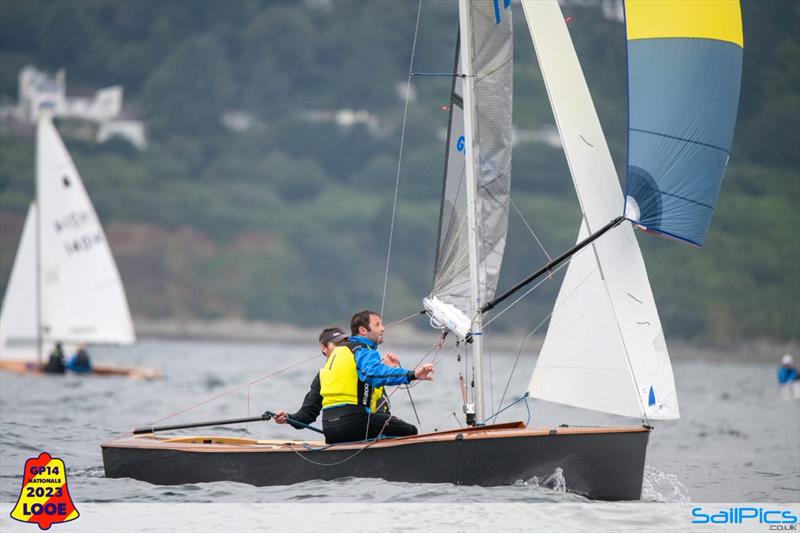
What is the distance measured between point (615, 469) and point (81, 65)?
77.2m

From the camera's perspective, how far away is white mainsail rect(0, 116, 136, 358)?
2172 cm

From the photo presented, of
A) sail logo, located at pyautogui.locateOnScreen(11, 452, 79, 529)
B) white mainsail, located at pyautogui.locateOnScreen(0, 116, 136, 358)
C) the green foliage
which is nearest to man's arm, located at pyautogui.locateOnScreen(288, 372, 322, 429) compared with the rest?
sail logo, located at pyautogui.locateOnScreen(11, 452, 79, 529)

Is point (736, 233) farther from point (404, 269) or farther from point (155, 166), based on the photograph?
point (155, 166)

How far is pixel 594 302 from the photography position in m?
8.07

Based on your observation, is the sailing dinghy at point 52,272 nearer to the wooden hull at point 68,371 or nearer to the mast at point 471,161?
the wooden hull at point 68,371

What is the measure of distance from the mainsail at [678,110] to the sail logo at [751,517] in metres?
1.72

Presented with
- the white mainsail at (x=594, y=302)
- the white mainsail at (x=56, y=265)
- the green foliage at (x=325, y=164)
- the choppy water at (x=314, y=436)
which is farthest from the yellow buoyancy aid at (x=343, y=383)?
the green foliage at (x=325, y=164)

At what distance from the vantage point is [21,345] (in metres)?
21.9

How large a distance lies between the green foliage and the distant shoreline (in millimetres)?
647

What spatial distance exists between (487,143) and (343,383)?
6.25ft

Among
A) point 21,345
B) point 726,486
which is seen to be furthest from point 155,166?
point 726,486

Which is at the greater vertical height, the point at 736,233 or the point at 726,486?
the point at 736,233

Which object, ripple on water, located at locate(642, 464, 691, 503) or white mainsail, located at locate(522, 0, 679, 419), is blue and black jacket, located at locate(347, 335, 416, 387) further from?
ripple on water, located at locate(642, 464, 691, 503)

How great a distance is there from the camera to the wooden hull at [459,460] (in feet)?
24.4
